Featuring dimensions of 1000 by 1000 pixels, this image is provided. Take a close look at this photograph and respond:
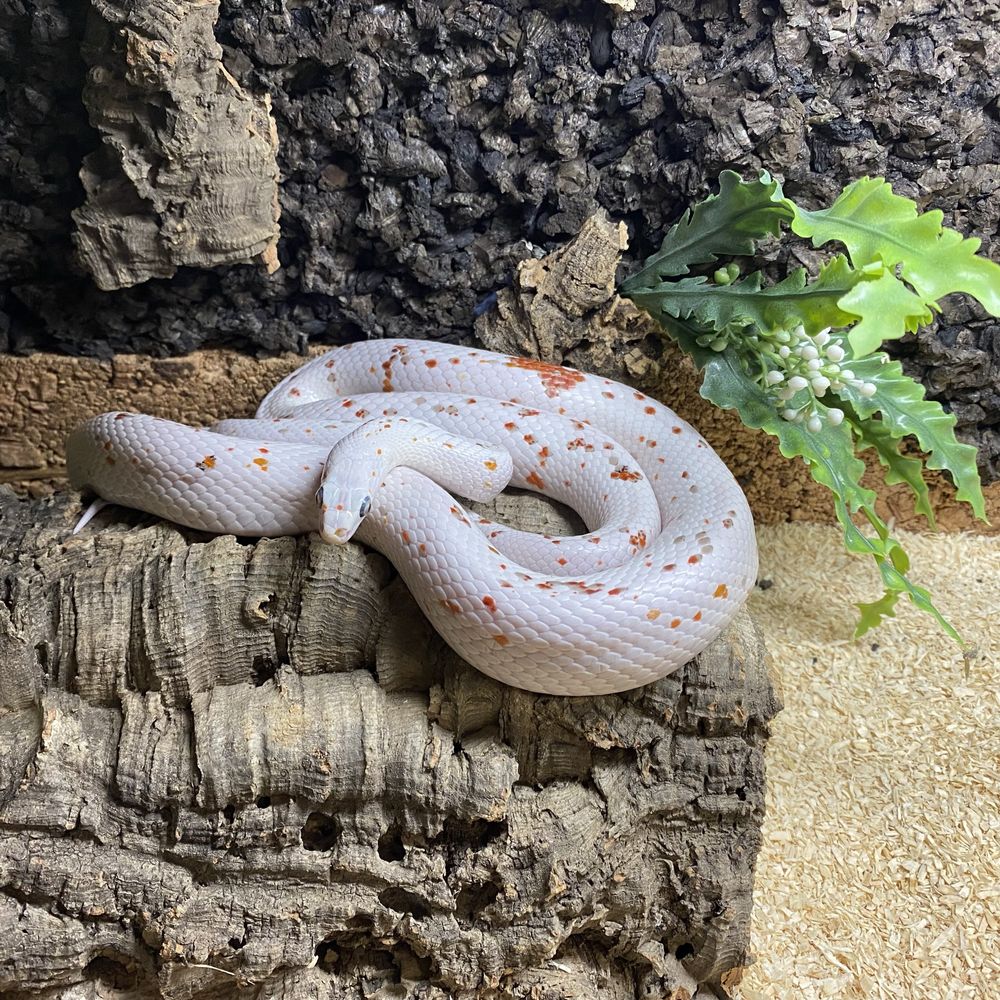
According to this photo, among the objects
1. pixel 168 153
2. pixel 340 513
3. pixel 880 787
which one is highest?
pixel 168 153

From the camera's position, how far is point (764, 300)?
2.37m

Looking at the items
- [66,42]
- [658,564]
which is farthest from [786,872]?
[66,42]

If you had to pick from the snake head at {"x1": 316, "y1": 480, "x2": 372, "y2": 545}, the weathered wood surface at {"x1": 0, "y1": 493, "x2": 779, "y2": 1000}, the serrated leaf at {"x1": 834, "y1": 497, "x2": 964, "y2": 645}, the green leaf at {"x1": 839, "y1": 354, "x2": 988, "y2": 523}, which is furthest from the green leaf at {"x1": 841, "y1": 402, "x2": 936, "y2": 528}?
the snake head at {"x1": 316, "y1": 480, "x2": 372, "y2": 545}

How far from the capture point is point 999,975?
7.09ft

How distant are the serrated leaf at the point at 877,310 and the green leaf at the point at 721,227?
17.1 inches

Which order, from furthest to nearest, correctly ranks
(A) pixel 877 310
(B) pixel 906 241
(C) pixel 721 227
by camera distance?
(C) pixel 721 227, (B) pixel 906 241, (A) pixel 877 310

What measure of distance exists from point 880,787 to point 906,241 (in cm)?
163

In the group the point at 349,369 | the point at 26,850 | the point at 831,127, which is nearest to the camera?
the point at 26,850

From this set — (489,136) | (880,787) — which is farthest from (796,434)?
(489,136)

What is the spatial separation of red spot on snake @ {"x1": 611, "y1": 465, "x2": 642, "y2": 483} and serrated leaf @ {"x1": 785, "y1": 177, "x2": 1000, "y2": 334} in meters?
0.78

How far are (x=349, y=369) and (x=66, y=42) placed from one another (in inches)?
45.7

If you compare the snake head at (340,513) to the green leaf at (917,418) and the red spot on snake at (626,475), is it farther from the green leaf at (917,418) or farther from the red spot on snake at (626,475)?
the green leaf at (917,418)

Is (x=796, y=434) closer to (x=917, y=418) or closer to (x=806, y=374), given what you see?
(x=806, y=374)

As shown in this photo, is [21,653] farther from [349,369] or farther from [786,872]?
[786,872]
